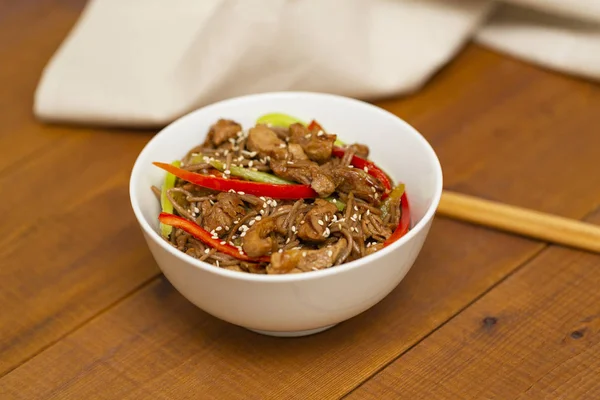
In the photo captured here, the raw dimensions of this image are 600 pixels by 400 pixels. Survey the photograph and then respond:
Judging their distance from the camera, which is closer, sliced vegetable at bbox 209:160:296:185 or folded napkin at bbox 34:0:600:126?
sliced vegetable at bbox 209:160:296:185

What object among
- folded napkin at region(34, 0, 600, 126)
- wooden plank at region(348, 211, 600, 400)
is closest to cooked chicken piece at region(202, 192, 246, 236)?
wooden plank at region(348, 211, 600, 400)

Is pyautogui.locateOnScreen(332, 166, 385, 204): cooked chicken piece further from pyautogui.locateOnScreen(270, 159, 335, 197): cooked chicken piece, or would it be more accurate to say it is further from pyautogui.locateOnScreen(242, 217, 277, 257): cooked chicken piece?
pyautogui.locateOnScreen(242, 217, 277, 257): cooked chicken piece

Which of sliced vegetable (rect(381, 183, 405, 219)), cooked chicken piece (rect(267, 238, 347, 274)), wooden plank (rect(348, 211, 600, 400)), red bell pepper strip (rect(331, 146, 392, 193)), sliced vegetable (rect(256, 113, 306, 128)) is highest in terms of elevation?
sliced vegetable (rect(256, 113, 306, 128))

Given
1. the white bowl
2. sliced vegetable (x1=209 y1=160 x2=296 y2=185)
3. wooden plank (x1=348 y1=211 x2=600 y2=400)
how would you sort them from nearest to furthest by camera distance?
the white bowl
wooden plank (x1=348 y1=211 x2=600 y2=400)
sliced vegetable (x1=209 y1=160 x2=296 y2=185)

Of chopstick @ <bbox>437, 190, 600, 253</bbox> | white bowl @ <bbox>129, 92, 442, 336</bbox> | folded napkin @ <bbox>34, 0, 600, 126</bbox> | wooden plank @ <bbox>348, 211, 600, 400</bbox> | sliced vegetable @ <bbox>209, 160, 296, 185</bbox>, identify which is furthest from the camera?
folded napkin @ <bbox>34, 0, 600, 126</bbox>

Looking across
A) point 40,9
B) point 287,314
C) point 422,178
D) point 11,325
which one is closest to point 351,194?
point 422,178

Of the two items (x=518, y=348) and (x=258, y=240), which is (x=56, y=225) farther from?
(x=518, y=348)

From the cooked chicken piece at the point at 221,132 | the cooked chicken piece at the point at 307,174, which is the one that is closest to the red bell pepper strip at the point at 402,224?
the cooked chicken piece at the point at 307,174
